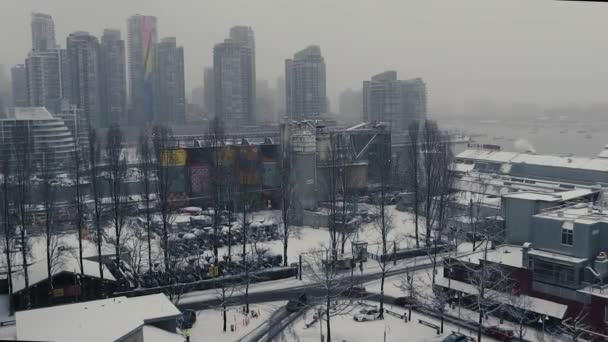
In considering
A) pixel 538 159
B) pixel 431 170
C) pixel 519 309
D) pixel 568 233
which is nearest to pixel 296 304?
pixel 519 309

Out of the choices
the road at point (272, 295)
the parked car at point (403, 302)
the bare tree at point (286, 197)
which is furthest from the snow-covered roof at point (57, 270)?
the parked car at point (403, 302)

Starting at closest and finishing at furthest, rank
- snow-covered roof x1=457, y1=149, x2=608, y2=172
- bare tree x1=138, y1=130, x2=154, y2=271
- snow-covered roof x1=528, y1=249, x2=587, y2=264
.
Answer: snow-covered roof x1=528, y1=249, x2=587, y2=264 < bare tree x1=138, y1=130, x2=154, y2=271 < snow-covered roof x1=457, y1=149, x2=608, y2=172

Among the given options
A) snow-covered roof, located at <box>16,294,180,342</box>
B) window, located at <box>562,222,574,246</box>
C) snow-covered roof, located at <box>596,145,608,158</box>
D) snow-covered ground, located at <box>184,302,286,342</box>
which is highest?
snow-covered roof, located at <box>596,145,608,158</box>

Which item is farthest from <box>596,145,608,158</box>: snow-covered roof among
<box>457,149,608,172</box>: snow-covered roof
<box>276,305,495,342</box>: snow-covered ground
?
<box>276,305,495,342</box>: snow-covered ground

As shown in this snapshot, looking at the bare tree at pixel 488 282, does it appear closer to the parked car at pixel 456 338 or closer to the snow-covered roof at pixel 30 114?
the parked car at pixel 456 338

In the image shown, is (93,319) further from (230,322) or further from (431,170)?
(431,170)

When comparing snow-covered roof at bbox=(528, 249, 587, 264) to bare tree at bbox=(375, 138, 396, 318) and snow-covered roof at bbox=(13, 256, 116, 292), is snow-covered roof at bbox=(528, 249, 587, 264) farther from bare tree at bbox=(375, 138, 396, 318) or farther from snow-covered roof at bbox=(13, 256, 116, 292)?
snow-covered roof at bbox=(13, 256, 116, 292)

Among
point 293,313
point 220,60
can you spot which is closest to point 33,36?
point 220,60

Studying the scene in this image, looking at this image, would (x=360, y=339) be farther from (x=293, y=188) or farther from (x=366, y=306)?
(x=293, y=188)
